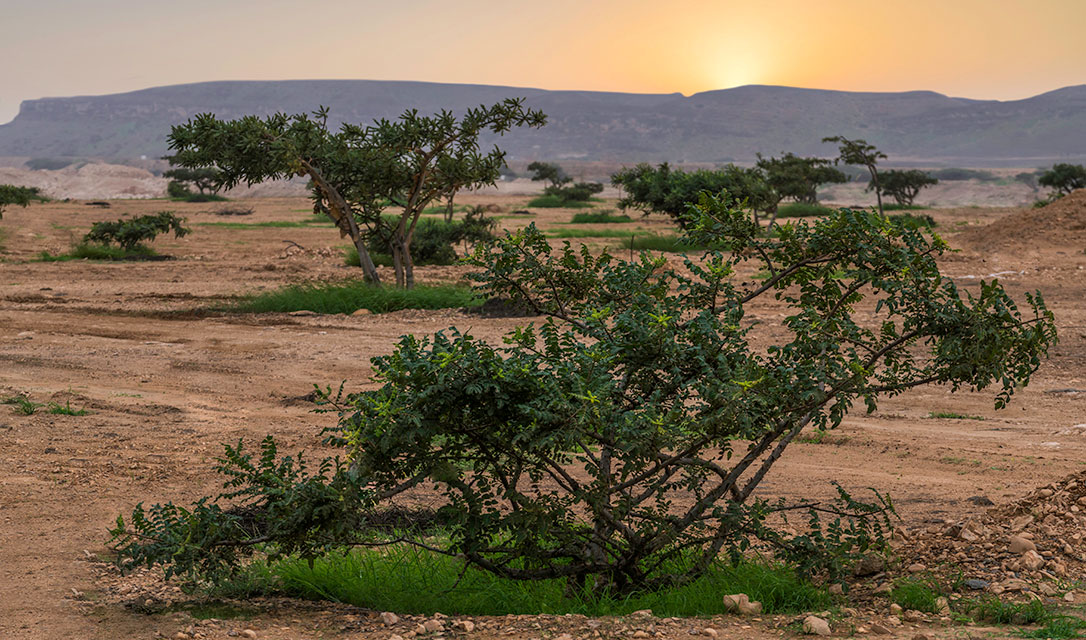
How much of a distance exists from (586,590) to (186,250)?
25.7 metres

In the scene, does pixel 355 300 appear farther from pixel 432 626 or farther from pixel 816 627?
pixel 816 627

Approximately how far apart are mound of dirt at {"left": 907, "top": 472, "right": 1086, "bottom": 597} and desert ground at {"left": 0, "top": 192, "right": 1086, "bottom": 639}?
0.25 ft

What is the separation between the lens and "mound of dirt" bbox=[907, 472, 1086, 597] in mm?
4875

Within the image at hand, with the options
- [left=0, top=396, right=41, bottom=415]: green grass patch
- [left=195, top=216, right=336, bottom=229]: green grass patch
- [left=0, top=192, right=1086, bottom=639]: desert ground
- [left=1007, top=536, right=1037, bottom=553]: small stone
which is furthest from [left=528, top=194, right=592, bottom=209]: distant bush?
→ [left=1007, top=536, right=1037, bottom=553]: small stone

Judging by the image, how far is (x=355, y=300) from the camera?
16344 mm

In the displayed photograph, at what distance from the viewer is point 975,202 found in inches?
3989

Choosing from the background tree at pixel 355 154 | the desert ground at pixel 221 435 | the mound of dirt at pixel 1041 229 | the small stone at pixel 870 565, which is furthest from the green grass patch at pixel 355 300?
the mound of dirt at pixel 1041 229

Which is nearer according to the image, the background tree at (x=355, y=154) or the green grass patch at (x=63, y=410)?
the green grass patch at (x=63, y=410)

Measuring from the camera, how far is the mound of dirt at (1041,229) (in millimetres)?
24328

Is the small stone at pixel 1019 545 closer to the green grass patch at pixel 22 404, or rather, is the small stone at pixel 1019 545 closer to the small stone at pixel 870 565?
the small stone at pixel 870 565

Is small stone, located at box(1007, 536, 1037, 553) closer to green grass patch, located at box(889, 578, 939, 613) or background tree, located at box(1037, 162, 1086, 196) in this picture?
green grass patch, located at box(889, 578, 939, 613)

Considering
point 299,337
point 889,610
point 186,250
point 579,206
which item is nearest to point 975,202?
point 579,206

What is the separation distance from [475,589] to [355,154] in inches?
461

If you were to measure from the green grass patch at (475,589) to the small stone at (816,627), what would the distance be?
0.40 metres
